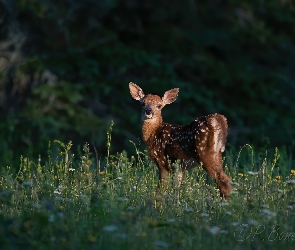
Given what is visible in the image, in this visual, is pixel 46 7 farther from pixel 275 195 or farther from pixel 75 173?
pixel 275 195

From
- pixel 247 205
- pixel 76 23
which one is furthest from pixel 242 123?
pixel 247 205

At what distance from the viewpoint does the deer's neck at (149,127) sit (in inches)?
391

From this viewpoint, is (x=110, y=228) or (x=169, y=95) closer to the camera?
(x=110, y=228)

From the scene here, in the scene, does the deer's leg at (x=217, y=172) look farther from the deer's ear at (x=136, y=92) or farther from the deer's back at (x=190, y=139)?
the deer's ear at (x=136, y=92)

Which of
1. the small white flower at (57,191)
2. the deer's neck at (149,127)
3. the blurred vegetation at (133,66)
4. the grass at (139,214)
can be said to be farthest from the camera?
the blurred vegetation at (133,66)

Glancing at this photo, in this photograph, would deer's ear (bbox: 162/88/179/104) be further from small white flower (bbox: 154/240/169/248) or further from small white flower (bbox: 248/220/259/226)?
small white flower (bbox: 154/240/169/248)

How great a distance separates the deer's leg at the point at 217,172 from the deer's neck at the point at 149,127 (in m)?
1.10

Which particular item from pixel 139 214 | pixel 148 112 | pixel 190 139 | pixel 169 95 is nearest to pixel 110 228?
pixel 139 214

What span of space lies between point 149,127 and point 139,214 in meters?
2.74

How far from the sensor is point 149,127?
9.96 metres

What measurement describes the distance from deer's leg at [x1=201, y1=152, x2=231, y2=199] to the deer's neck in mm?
1098

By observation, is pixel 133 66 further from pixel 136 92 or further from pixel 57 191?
pixel 57 191

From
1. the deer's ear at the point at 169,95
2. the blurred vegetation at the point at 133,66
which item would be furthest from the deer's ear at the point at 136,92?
the blurred vegetation at the point at 133,66

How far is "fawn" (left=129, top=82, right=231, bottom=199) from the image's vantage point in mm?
8906
